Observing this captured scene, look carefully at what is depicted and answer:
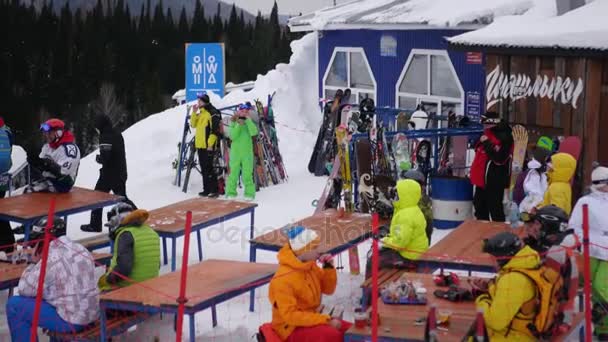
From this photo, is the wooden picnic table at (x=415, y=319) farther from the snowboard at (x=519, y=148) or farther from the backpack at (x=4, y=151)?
the backpack at (x=4, y=151)

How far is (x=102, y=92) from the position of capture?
144 feet

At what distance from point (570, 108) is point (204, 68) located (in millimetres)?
9052

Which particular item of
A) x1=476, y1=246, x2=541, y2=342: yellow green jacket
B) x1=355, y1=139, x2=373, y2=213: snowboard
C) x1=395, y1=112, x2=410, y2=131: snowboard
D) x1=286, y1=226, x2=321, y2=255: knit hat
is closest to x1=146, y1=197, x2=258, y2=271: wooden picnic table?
x1=355, y1=139, x2=373, y2=213: snowboard

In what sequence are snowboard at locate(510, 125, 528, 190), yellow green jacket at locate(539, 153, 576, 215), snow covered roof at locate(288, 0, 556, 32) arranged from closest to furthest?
yellow green jacket at locate(539, 153, 576, 215), snowboard at locate(510, 125, 528, 190), snow covered roof at locate(288, 0, 556, 32)

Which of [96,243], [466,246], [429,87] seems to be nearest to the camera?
[466,246]

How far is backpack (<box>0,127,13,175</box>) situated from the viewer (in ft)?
35.0

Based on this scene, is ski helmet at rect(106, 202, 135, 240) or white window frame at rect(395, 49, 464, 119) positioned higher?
white window frame at rect(395, 49, 464, 119)

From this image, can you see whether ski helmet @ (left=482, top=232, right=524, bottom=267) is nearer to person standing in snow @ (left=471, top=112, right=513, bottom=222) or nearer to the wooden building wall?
person standing in snow @ (left=471, top=112, right=513, bottom=222)

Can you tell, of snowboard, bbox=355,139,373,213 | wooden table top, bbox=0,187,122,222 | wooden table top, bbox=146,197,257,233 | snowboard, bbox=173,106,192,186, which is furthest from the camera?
snowboard, bbox=173,106,192,186

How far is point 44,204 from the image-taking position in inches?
387

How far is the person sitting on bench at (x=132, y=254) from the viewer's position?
7258mm

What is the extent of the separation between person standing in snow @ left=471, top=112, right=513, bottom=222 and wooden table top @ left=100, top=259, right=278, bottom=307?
401cm

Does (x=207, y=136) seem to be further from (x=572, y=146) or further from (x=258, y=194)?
(x=572, y=146)

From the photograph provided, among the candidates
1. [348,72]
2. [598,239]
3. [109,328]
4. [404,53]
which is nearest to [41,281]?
[109,328]
